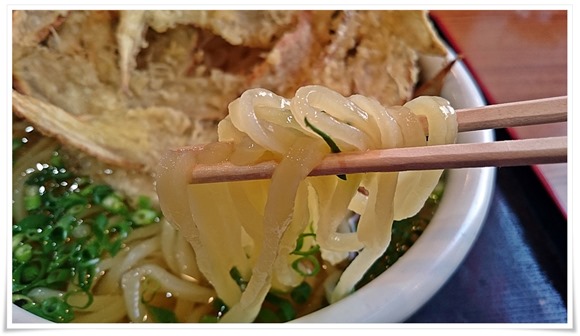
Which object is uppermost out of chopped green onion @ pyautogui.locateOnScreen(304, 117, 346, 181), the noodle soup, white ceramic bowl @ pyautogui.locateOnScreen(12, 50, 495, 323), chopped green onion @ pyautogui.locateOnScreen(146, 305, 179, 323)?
chopped green onion @ pyautogui.locateOnScreen(304, 117, 346, 181)

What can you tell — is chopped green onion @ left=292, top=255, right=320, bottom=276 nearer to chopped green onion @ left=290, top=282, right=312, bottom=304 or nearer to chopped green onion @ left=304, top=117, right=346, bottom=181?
chopped green onion @ left=290, top=282, right=312, bottom=304

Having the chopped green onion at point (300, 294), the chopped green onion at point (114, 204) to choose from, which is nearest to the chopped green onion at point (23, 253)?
the chopped green onion at point (114, 204)

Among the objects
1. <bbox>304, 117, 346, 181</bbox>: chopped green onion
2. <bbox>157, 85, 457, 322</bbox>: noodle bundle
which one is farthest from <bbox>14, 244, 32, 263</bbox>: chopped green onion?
<bbox>304, 117, 346, 181</bbox>: chopped green onion

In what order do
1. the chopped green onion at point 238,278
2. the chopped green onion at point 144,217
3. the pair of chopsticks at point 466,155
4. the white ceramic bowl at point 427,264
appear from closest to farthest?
the pair of chopsticks at point 466,155
the white ceramic bowl at point 427,264
the chopped green onion at point 238,278
the chopped green onion at point 144,217

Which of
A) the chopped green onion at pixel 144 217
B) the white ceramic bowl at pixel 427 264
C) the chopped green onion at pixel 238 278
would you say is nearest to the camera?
the white ceramic bowl at pixel 427 264

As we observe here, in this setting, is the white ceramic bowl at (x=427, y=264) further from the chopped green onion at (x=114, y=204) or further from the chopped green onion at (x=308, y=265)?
the chopped green onion at (x=114, y=204)

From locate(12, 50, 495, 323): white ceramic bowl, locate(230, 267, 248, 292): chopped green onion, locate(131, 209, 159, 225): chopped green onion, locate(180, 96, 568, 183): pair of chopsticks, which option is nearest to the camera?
locate(180, 96, 568, 183): pair of chopsticks

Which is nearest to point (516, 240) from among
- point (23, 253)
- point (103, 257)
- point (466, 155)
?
point (466, 155)
